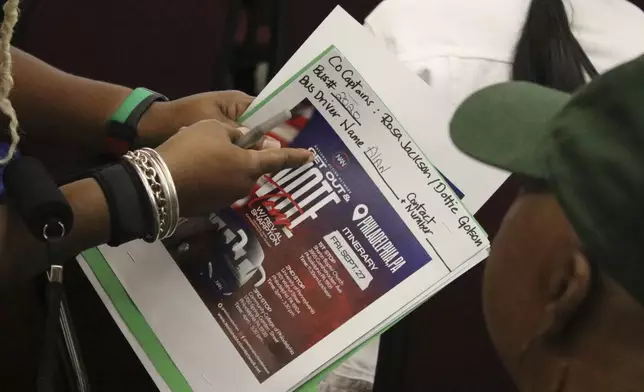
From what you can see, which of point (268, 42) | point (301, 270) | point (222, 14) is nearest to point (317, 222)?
point (301, 270)

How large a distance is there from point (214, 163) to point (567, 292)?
0.32m

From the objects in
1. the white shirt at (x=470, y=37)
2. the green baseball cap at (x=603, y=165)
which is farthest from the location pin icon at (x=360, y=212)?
the green baseball cap at (x=603, y=165)

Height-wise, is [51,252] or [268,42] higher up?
[268,42]

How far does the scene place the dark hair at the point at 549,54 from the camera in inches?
23.9

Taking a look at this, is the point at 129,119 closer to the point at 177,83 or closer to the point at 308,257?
the point at 308,257

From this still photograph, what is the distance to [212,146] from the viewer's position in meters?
0.58

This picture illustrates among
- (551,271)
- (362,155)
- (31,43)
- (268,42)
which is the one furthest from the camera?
(31,43)

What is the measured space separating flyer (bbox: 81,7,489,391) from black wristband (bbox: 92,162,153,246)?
0.10 metres

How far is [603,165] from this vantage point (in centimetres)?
35

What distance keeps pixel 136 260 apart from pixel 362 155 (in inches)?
9.5

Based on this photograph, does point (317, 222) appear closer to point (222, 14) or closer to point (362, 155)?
point (362, 155)

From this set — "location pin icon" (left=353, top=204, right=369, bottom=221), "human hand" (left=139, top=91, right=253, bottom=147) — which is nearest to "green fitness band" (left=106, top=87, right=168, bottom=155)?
"human hand" (left=139, top=91, right=253, bottom=147)

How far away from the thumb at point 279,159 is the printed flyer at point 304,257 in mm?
13

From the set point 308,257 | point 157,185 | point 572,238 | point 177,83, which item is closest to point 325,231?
point 308,257
